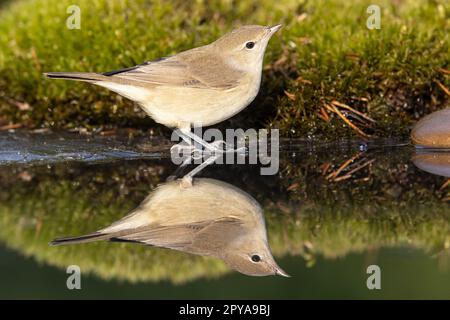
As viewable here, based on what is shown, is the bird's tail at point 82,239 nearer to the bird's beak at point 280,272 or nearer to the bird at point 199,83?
the bird's beak at point 280,272

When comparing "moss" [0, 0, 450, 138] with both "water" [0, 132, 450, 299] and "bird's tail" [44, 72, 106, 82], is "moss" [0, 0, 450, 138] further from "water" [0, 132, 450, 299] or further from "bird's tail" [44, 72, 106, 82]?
"bird's tail" [44, 72, 106, 82]

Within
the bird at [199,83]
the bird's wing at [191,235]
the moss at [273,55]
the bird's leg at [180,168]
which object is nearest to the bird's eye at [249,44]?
the bird at [199,83]

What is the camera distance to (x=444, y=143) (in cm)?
605

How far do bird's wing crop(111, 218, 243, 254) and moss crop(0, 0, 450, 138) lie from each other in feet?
8.91

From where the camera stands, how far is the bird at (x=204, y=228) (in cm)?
382

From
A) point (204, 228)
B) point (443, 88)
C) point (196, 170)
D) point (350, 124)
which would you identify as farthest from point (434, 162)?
point (204, 228)

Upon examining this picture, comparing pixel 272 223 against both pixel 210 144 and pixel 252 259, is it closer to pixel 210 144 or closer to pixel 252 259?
pixel 252 259

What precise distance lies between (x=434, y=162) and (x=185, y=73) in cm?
217

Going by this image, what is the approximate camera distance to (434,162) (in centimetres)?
561

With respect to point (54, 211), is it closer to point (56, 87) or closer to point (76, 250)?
point (76, 250)

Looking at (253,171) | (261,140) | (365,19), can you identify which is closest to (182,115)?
(261,140)

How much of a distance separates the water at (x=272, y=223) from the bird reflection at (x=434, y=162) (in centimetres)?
1

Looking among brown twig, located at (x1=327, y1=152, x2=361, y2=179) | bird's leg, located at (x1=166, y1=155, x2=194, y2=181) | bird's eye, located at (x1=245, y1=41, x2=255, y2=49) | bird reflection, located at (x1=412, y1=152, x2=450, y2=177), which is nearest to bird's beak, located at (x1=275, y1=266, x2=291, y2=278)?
brown twig, located at (x1=327, y1=152, x2=361, y2=179)

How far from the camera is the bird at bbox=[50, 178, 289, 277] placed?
382cm
